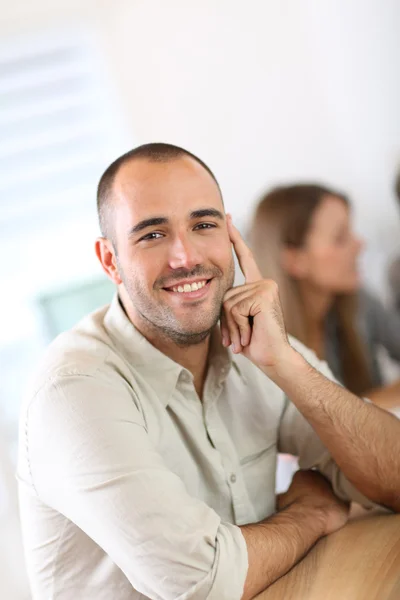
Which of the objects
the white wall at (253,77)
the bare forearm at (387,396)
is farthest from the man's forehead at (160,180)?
the white wall at (253,77)

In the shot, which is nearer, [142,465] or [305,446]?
[142,465]

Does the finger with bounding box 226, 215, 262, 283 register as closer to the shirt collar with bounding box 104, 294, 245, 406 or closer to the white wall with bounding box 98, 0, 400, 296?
Answer: the shirt collar with bounding box 104, 294, 245, 406

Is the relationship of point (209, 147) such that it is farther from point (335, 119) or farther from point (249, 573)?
point (249, 573)

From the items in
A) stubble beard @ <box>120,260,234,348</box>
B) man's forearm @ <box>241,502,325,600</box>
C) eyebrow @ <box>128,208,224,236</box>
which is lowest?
man's forearm @ <box>241,502,325,600</box>

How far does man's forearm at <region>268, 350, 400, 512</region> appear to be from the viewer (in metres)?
1.27

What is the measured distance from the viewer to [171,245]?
124 cm

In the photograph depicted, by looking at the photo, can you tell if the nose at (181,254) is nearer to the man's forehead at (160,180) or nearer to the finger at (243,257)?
the man's forehead at (160,180)

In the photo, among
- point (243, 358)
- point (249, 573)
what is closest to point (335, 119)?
point (243, 358)

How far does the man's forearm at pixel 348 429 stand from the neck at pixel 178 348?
14cm

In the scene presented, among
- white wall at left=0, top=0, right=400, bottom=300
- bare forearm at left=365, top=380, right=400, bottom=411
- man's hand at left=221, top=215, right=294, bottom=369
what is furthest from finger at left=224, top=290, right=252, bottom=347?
white wall at left=0, top=0, right=400, bottom=300

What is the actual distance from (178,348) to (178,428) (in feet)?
0.47

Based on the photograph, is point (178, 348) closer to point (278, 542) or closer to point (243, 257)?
point (243, 257)

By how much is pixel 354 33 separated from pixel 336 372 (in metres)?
1.16

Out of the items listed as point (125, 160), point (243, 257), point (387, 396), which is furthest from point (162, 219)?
point (387, 396)
